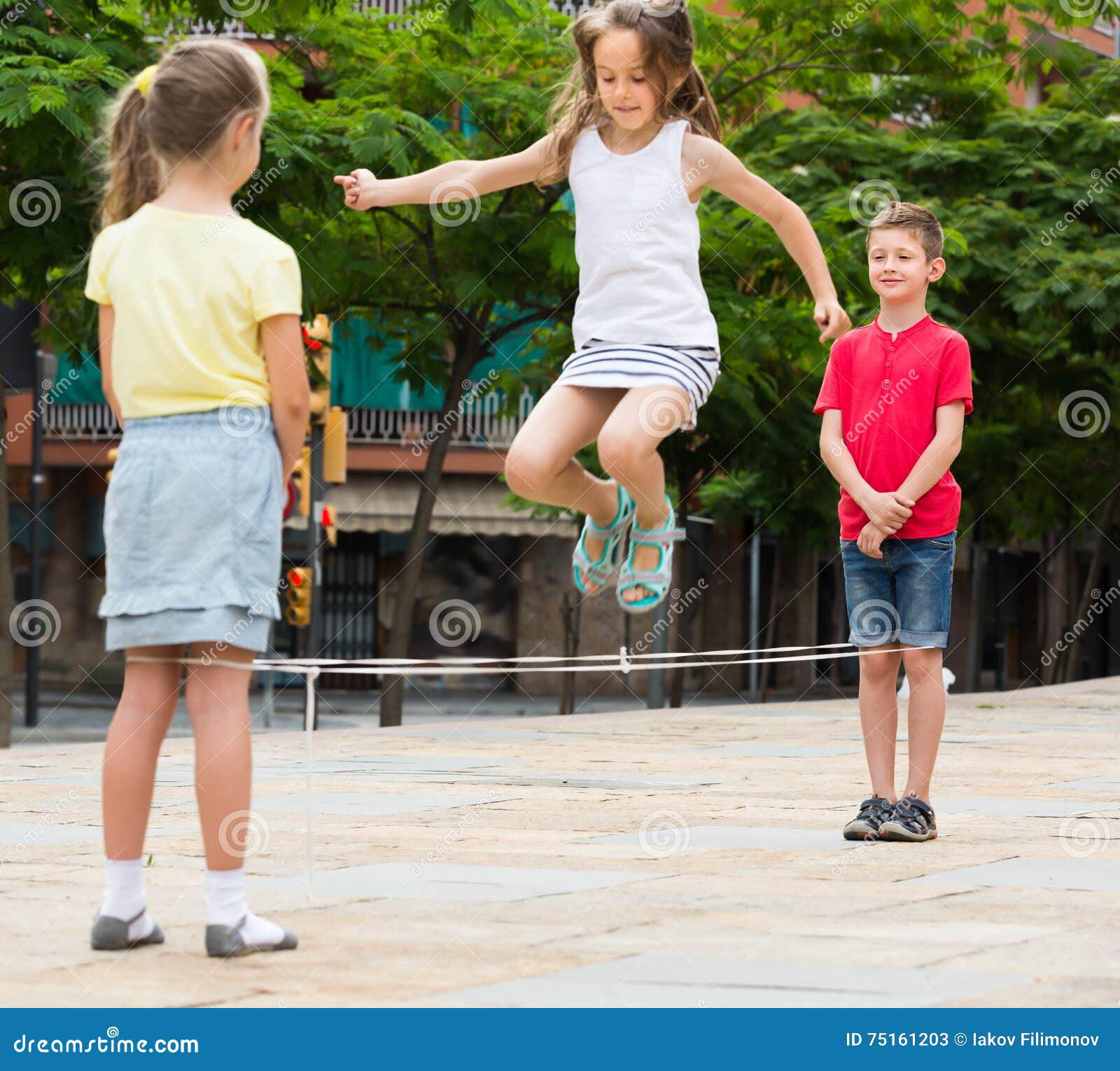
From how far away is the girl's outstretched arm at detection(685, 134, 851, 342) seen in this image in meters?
5.46

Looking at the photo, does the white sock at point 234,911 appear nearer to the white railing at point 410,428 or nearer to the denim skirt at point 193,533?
the denim skirt at point 193,533

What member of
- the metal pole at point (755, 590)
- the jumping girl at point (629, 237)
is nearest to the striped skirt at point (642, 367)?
the jumping girl at point (629, 237)

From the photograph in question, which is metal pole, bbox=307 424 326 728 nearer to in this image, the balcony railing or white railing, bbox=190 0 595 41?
white railing, bbox=190 0 595 41

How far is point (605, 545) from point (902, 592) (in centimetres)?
99

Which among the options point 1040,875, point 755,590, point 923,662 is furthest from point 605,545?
point 755,590

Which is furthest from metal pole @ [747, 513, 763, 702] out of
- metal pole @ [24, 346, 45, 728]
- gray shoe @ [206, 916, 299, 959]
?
gray shoe @ [206, 916, 299, 959]

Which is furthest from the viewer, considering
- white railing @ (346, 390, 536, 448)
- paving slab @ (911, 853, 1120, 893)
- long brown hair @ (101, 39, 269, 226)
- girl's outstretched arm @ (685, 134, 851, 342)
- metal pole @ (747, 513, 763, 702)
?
metal pole @ (747, 513, 763, 702)

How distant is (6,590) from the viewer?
46.0ft

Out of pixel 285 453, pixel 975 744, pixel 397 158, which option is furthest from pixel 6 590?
pixel 285 453

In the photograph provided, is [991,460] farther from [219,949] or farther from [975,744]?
[219,949]

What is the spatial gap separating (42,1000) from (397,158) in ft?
33.5

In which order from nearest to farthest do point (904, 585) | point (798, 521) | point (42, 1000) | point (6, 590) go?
point (42, 1000) → point (904, 585) → point (6, 590) → point (798, 521)

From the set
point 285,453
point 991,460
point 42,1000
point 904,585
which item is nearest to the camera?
point 42,1000

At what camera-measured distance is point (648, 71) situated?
17.6 ft
